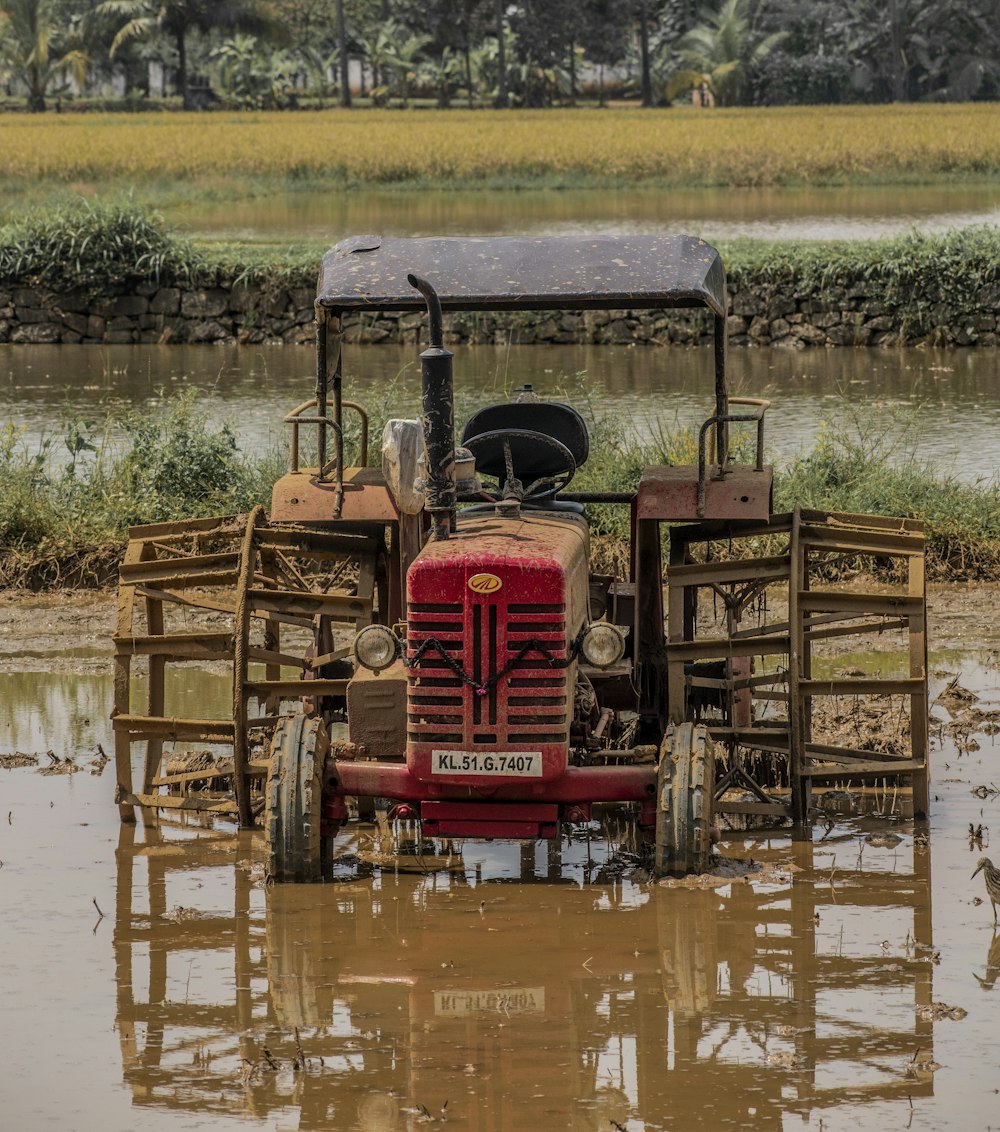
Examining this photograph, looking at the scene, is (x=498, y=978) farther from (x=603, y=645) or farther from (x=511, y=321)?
(x=511, y=321)

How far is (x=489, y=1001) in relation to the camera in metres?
6.12

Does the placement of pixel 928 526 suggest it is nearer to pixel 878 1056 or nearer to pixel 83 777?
pixel 83 777

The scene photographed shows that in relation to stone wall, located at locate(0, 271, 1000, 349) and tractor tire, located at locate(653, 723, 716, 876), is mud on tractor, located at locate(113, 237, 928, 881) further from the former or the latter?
stone wall, located at locate(0, 271, 1000, 349)

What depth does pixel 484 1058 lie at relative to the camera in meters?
5.68

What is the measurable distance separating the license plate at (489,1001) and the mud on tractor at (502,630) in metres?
0.76

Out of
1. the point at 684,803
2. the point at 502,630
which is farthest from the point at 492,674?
the point at 684,803

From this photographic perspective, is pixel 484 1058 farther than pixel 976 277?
No

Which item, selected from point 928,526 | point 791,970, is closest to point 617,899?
point 791,970

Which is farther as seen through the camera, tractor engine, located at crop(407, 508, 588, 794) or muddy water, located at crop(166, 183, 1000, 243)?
muddy water, located at crop(166, 183, 1000, 243)

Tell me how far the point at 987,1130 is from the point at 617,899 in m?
2.14

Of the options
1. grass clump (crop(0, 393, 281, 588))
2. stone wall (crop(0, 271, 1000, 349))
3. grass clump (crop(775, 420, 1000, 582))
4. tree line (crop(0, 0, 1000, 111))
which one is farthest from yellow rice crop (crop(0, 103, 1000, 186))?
grass clump (crop(775, 420, 1000, 582))

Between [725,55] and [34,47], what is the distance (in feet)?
94.3

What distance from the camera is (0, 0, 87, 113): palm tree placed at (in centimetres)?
7575

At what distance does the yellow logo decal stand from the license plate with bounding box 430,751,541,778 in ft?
1.91
